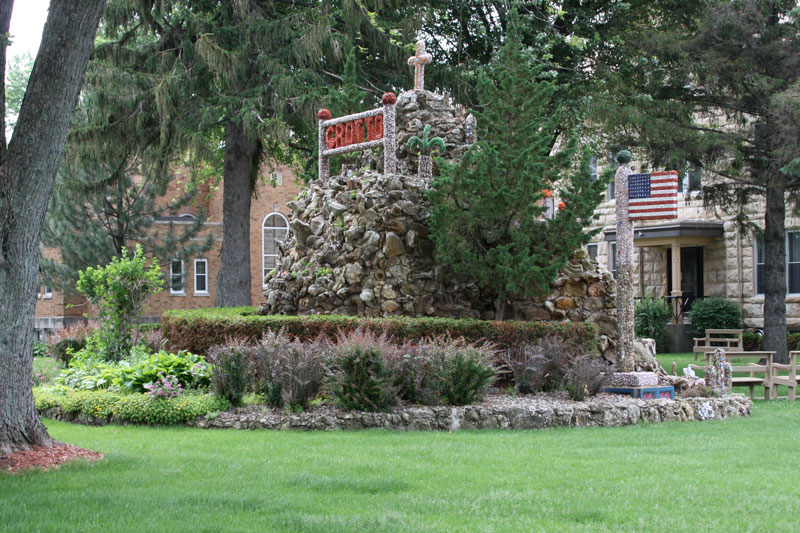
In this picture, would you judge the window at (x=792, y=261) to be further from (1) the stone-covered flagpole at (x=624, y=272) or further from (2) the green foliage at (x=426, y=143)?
(1) the stone-covered flagpole at (x=624, y=272)

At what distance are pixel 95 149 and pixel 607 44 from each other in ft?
44.9

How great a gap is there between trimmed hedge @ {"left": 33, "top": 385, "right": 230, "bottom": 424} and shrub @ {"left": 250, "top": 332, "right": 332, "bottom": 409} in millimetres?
616

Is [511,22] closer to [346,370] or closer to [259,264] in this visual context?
[346,370]

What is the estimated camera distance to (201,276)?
1260 inches

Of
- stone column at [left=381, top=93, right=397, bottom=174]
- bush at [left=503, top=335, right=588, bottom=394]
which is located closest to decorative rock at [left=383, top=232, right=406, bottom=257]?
stone column at [left=381, top=93, right=397, bottom=174]

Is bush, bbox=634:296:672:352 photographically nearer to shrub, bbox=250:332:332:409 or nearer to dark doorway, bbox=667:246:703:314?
dark doorway, bbox=667:246:703:314

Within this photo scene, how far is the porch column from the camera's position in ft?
83.0

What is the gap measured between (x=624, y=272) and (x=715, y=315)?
13311mm

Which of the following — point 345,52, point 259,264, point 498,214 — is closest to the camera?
point 498,214

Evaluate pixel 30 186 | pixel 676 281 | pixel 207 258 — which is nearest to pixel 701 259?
pixel 676 281

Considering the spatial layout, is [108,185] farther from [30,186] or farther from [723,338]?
[723,338]

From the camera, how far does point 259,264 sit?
32.8 meters

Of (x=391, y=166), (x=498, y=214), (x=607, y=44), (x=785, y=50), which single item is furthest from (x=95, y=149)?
(x=785, y=50)

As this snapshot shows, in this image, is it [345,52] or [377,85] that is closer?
[345,52]
